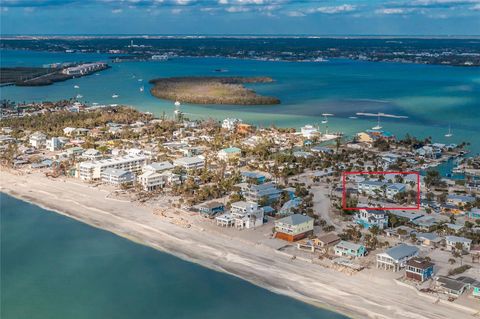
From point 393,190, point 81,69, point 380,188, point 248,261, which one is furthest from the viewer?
point 81,69

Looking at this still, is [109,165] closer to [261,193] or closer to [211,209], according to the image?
[211,209]

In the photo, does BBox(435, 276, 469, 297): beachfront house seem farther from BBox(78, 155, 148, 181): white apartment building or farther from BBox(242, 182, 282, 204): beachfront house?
BBox(78, 155, 148, 181): white apartment building

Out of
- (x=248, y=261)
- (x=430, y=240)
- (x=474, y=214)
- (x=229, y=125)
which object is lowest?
(x=248, y=261)

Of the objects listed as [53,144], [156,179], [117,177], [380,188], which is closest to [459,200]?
[380,188]

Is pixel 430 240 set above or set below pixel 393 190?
below

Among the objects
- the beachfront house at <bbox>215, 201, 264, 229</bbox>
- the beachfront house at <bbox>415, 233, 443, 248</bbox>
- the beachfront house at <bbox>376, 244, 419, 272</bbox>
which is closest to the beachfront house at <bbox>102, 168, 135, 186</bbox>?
the beachfront house at <bbox>215, 201, 264, 229</bbox>

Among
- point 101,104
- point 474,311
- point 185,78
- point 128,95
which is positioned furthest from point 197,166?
point 185,78

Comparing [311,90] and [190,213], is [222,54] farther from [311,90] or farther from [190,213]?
[190,213]
